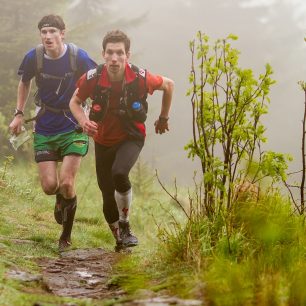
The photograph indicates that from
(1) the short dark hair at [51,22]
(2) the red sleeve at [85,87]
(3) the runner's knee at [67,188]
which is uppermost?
(1) the short dark hair at [51,22]

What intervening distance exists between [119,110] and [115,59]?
555 mm

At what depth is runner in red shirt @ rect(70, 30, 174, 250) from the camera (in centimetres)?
565

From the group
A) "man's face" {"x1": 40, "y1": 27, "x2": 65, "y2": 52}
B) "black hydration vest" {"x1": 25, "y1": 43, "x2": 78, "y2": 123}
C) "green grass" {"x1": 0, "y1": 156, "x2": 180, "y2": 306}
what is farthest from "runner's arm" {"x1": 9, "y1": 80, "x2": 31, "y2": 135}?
"green grass" {"x1": 0, "y1": 156, "x2": 180, "y2": 306}

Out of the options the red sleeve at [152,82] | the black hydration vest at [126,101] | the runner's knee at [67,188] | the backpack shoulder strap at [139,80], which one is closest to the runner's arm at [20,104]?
the runner's knee at [67,188]

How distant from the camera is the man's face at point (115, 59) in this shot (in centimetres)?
569

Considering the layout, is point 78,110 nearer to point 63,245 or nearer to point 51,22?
point 51,22

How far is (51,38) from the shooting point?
6312 mm

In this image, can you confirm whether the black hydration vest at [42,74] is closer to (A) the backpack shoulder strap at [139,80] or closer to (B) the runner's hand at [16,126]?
(B) the runner's hand at [16,126]

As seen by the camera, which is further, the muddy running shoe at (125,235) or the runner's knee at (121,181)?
the muddy running shoe at (125,235)

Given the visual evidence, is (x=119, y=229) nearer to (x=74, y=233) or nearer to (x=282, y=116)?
(x=74, y=233)

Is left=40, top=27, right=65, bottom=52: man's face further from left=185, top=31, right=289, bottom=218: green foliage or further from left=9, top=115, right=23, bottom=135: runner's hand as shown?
left=185, top=31, right=289, bottom=218: green foliage

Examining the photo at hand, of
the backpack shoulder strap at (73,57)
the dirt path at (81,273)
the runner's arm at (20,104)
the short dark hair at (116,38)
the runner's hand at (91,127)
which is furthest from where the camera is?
the runner's arm at (20,104)

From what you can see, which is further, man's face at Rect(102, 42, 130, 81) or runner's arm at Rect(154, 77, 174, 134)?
runner's arm at Rect(154, 77, 174, 134)

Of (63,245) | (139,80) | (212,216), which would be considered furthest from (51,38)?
(212,216)
